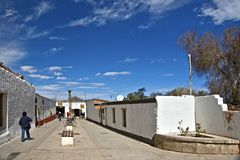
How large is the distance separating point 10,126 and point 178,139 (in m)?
9.47

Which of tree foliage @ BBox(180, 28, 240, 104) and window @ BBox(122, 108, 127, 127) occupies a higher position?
tree foliage @ BBox(180, 28, 240, 104)

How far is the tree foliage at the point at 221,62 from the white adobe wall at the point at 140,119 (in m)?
6.63

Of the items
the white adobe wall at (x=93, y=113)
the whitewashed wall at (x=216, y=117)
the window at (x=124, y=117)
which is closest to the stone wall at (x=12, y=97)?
the window at (x=124, y=117)

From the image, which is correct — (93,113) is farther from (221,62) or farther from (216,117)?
(216,117)

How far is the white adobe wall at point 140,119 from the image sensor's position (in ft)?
56.5

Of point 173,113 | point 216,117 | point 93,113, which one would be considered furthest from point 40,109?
point 216,117

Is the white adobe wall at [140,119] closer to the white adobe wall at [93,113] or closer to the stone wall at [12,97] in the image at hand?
the stone wall at [12,97]

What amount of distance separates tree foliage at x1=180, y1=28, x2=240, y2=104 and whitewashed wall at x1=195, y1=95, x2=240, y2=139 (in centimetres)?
884

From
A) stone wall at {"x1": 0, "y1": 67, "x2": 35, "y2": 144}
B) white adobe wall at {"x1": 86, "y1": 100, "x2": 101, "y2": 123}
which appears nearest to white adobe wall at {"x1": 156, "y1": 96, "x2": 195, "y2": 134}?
stone wall at {"x1": 0, "y1": 67, "x2": 35, "y2": 144}

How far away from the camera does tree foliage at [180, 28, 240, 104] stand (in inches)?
981

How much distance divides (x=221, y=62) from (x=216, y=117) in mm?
11125

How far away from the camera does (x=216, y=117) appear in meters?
15.1

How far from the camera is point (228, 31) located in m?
25.4

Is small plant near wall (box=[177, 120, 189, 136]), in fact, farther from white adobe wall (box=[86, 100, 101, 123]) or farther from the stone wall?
white adobe wall (box=[86, 100, 101, 123])
